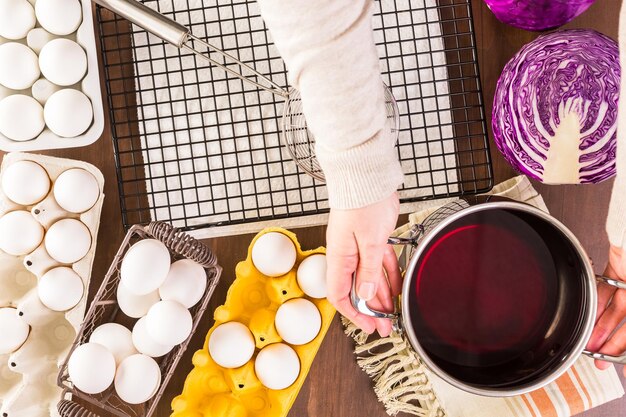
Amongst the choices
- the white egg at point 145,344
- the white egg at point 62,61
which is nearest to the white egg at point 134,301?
the white egg at point 145,344

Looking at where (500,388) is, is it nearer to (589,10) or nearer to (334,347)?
(334,347)

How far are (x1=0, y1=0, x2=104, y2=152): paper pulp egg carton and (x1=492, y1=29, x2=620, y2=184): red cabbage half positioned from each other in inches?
16.5

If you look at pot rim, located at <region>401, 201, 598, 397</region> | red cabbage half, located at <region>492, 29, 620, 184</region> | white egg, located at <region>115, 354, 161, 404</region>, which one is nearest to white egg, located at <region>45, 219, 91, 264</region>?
white egg, located at <region>115, 354, 161, 404</region>

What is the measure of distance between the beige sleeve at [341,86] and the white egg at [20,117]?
0.31 metres

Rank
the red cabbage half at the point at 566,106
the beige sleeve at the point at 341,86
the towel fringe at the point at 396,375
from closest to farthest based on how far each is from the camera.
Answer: the beige sleeve at the point at 341,86
the red cabbage half at the point at 566,106
the towel fringe at the point at 396,375

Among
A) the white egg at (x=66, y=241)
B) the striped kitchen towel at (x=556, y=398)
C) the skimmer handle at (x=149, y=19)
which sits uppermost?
the skimmer handle at (x=149, y=19)

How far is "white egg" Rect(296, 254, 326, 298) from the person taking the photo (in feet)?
1.95

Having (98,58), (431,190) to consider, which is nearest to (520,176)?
(431,190)

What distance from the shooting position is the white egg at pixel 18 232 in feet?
1.98

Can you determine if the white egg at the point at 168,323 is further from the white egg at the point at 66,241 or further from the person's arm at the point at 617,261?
the person's arm at the point at 617,261

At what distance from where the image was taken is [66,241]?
603 millimetres

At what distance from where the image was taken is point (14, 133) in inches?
24.0

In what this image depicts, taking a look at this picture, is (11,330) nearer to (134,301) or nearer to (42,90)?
(134,301)

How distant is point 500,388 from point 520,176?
265mm
